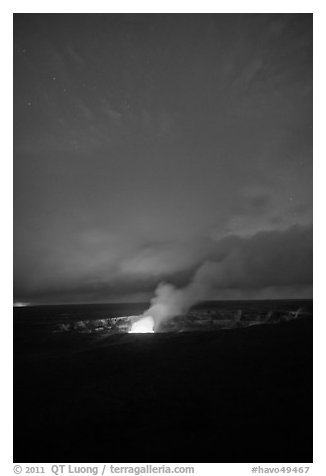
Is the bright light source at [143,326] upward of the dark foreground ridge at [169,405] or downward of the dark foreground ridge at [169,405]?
downward

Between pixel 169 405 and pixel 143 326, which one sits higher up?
pixel 169 405

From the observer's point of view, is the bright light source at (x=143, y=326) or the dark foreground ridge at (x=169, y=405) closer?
the dark foreground ridge at (x=169, y=405)

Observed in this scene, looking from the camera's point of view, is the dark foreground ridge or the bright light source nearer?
the dark foreground ridge

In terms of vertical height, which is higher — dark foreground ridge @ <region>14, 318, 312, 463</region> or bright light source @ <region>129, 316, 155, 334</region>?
dark foreground ridge @ <region>14, 318, 312, 463</region>

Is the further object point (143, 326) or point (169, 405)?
point (143, 326)

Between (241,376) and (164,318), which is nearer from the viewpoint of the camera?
(241,376)
